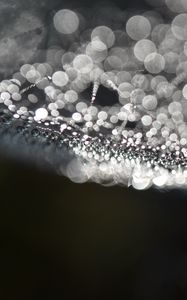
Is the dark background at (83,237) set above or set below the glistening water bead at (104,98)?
below

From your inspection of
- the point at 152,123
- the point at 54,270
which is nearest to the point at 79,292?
the point at 54,270

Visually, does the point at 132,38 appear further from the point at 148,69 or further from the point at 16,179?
the point at 16,179

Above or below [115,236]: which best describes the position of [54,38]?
above

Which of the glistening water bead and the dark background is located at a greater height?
the glistening water bead
